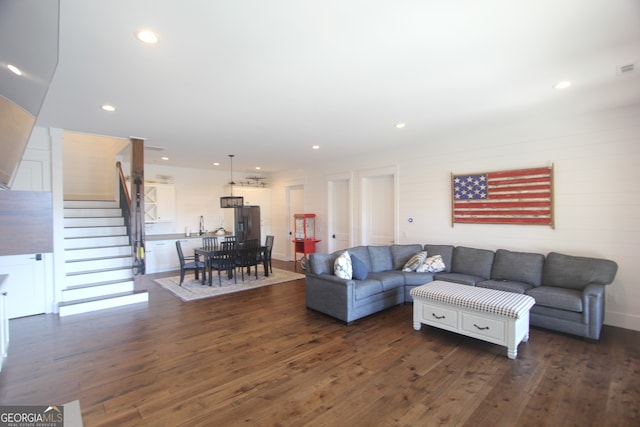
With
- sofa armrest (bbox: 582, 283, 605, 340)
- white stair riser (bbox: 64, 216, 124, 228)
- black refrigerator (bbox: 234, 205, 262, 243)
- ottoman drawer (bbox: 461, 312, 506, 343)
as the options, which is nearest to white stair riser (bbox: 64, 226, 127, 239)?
white stair riser (bbox: 64, 216, 124, 228)

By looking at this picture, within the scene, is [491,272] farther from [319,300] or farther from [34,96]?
[34,96]

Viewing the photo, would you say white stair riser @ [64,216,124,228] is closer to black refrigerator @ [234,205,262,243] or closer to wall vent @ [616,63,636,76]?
black refrigerator @ [234,205,262,243]

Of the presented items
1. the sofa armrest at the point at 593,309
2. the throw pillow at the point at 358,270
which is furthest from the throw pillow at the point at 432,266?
the sofa armrest at the point at 593,309

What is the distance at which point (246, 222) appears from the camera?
865cm

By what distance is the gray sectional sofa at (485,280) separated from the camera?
3.37 metres

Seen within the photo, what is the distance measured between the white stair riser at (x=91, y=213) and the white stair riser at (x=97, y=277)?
1631 mm

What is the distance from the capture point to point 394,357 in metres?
3.01

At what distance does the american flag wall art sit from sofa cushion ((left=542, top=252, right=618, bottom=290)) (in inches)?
21.1

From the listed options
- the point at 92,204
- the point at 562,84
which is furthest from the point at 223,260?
the point at 562,84

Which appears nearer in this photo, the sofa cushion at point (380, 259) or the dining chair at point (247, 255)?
the sofa cushion at point (380, 259)

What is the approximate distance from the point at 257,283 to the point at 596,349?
5.17 metres

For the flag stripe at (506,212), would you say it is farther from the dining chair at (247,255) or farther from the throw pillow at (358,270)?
the dining chair at (247,255)

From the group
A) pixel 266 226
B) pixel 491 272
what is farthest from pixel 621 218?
pixel 266 226

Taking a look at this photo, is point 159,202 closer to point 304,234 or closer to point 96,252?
point 96,252
